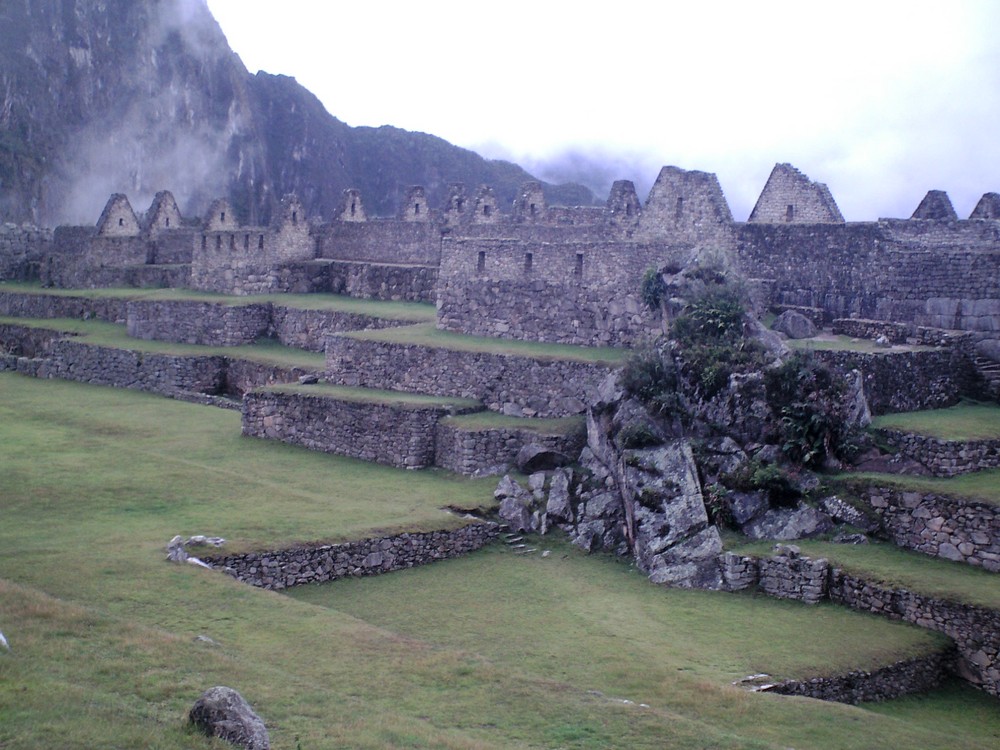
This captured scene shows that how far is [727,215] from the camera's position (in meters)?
28.8

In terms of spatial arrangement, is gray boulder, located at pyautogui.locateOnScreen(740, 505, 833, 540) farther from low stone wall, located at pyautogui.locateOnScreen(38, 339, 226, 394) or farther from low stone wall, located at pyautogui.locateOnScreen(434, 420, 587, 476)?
low stone wall, located at pyautogui.locateOnScreen(38, 339, 226, 394)

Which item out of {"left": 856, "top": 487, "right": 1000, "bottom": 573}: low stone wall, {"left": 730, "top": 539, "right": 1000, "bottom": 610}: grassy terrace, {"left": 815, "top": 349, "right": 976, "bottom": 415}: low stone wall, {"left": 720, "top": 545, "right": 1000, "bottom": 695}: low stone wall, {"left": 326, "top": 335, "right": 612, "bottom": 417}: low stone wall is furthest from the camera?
{"left": 326, "top": 335, "right": 612, "bottom": 417}: low stone wall

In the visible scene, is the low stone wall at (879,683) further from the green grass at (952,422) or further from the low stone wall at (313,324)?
the low stone wall at (313,324)

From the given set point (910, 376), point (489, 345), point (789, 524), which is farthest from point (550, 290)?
point (789, 524)

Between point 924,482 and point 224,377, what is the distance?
2202 centimetres

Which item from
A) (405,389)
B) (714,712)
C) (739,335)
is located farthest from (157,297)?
(714,712)

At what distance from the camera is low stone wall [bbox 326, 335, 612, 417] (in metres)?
25.9

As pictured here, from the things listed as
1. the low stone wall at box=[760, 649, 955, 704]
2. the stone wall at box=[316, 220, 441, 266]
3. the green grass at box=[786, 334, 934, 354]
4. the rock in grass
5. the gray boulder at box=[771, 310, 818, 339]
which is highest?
the stone wall at box=[316, 220, 441, 266]

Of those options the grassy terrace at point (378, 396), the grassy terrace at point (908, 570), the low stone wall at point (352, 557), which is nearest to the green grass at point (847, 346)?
the grassy terrace at point (908, 570)

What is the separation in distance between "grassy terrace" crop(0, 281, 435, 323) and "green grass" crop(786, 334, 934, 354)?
12505 millimetres

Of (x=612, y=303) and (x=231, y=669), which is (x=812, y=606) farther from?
(x=612, y=303)

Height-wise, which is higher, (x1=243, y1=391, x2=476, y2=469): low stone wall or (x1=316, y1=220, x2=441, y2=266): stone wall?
(x1=316, y1=220, x2=441, y2=266): stone wall

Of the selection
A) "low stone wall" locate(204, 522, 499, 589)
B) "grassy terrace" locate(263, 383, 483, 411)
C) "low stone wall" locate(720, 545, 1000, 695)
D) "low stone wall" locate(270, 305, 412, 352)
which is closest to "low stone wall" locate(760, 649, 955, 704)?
"low stone wall" locate(720, 545, 1000, 695)

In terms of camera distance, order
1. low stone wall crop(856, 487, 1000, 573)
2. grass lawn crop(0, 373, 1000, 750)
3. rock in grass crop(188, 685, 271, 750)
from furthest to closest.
→ low stone wall crop(856, 487, 1000, 573) < grass lawn crop(0, 373, 1000, 750) < rock in grass crop(188, 685, 271, 750)
